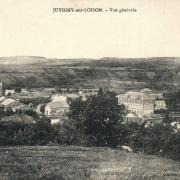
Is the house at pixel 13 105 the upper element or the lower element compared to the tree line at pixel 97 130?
upper

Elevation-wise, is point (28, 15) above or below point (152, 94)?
above

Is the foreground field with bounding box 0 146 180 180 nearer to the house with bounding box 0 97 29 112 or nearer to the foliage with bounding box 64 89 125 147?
the foliage with bounding box 64 89 125 147

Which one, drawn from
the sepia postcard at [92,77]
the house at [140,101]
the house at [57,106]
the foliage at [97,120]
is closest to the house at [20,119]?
the sepia postcard at [92,77]

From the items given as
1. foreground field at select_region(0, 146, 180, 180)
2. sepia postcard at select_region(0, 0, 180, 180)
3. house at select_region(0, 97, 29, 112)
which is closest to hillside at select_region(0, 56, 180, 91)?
sepia postcard at select_region(0, 0, 180, 180)

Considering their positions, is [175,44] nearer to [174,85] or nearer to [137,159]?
[174,85]

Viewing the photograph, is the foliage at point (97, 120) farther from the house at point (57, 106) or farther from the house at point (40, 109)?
the house at point (40, 109)

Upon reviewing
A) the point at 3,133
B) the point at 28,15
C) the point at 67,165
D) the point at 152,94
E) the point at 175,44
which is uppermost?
the point at 28,15

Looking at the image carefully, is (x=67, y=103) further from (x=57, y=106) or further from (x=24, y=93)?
(x=24, y=93)

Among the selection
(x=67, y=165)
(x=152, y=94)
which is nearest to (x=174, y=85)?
(x=152, y=94)
